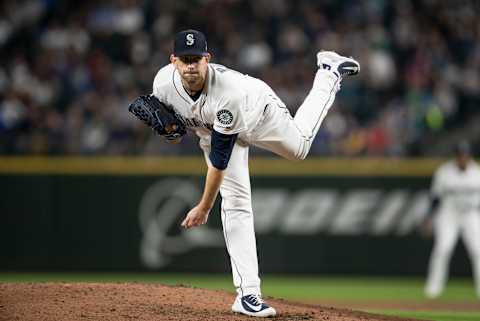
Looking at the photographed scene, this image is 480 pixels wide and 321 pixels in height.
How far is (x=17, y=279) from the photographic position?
43.3 feet

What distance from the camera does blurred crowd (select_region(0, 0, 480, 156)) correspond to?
558 inches

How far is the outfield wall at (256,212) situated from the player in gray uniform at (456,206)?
4.08ft

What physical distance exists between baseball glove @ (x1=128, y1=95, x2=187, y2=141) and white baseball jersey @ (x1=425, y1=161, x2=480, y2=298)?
722 cm

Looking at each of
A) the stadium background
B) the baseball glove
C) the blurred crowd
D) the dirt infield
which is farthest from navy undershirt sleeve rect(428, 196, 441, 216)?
the baseball glove

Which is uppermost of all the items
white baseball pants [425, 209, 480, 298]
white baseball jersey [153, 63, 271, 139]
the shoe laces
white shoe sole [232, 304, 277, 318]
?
white baseball jersey [153, 63, 271, 139]

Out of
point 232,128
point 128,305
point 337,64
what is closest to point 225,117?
point 232,128

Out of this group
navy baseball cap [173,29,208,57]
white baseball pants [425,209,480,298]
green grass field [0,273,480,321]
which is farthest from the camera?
white baseball pants [425,209,480,298]

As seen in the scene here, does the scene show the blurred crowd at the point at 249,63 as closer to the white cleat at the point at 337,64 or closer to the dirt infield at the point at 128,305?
the white cleat at the point at 337,64

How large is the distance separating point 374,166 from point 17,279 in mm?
5639

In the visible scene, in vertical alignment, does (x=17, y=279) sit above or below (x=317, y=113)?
below

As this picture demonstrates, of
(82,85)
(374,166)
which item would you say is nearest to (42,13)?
(82,85)

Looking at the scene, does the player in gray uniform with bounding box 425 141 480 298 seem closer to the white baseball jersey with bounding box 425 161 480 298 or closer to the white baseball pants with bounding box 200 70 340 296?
the white baseball jersey with bounding box 425 161 480 298

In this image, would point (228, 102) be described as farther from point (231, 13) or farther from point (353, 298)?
point (231, 13)

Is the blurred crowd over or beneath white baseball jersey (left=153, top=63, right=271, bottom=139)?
over
